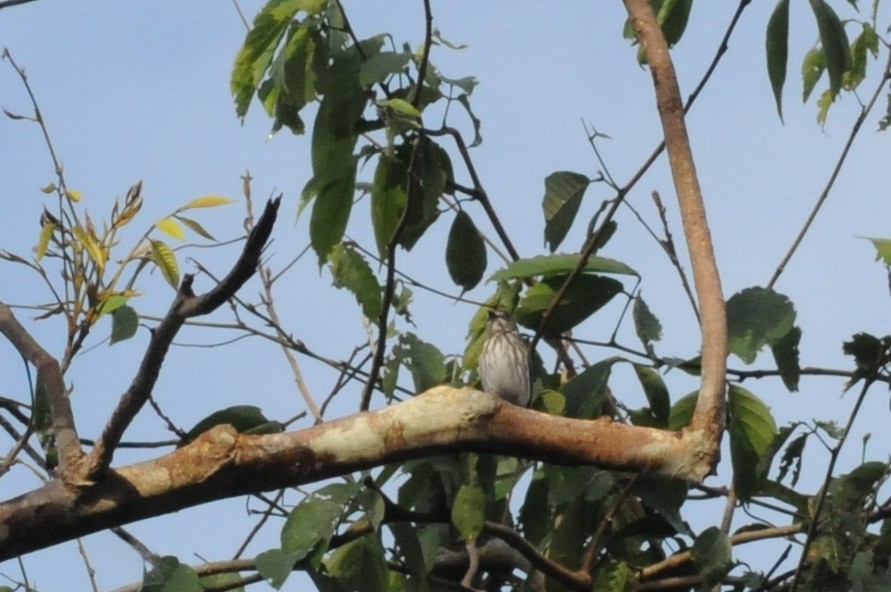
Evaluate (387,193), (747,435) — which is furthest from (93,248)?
(747,435)

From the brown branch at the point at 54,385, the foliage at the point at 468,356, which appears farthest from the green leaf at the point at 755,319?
the brown branch at the point at 54,385

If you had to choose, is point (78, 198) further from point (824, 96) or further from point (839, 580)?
point (824, 96)

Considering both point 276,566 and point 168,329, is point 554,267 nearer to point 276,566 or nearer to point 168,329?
point 276,566

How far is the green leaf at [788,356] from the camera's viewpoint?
2305mm

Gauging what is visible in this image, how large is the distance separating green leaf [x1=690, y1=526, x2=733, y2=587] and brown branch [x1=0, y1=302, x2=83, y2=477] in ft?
4.04

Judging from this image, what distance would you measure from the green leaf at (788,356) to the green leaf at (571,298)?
31 cm

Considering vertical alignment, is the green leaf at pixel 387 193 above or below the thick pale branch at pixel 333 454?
above

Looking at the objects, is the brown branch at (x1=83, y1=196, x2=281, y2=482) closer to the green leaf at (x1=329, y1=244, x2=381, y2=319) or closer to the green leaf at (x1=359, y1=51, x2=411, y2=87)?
the green leaf at (x1=359, y1=51, x2=411, y2=87)

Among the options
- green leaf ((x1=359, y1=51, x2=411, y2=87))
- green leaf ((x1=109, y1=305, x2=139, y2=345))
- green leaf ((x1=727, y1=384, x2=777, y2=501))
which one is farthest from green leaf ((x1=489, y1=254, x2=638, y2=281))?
green leaf ((x1=109, y1=305, x2=139, y2=345))

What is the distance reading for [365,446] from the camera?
71.3 inches

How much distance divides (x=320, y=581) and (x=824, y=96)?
→ 209cm

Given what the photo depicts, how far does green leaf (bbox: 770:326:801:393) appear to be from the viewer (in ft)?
7.56

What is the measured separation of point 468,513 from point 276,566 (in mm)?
328

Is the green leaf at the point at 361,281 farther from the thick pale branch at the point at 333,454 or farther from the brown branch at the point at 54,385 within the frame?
the brown branch at the point at 54,385
